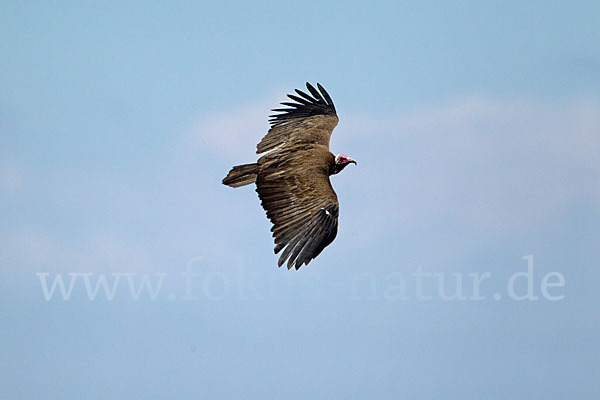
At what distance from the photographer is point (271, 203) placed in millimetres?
23609

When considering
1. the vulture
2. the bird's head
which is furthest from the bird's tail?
the bird's head

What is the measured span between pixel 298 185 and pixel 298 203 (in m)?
0.72

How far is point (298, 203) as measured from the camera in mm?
23531

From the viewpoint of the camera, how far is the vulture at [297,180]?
22594 mm

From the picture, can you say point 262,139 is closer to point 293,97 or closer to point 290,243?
point 293,97

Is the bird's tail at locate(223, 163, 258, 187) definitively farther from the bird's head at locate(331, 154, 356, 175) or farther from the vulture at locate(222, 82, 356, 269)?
the bird's head at locate(331, 154, 356, 175)

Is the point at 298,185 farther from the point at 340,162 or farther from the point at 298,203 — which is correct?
the point at 340,162

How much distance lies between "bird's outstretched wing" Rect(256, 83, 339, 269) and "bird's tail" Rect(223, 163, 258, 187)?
0.22 m

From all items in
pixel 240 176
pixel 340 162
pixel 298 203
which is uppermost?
pixel 340 162

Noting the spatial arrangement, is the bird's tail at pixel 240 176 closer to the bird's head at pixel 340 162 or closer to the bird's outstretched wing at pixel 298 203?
the bird's outstretched wing at pixel 298 203

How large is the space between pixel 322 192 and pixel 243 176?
220cm

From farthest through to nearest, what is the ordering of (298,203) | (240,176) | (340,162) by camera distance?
(340,162) < (240,176) < (298,203)

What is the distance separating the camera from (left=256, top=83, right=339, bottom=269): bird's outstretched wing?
22.5 metres

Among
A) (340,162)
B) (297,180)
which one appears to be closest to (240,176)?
(297,180)
